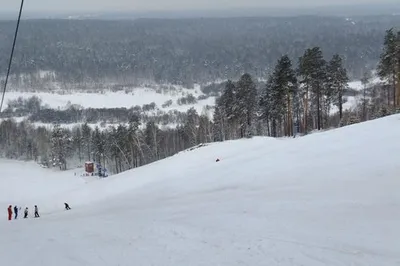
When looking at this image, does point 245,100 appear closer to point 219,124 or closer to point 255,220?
point 219,124

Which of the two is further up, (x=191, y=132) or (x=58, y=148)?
(x=191, y=132)

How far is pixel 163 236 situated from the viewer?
1505 centimetres

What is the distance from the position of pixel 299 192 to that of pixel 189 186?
29.3 ft

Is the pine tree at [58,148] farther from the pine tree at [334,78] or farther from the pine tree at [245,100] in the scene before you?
the pine tree at [334,78]

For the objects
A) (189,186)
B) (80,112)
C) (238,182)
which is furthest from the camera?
(80,112)

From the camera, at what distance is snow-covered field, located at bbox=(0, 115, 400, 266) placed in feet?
42.1

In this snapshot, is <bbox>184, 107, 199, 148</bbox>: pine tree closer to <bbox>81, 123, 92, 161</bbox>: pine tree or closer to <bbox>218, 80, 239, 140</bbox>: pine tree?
<bbox>218, 80, 239, 140</bbox>: pine tree

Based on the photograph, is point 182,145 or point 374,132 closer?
point 374,132

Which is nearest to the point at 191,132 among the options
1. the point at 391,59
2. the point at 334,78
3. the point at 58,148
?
the point at 58,148

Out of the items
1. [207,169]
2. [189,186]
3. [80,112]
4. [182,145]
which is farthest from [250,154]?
[80,112]

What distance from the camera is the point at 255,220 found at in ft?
52.5

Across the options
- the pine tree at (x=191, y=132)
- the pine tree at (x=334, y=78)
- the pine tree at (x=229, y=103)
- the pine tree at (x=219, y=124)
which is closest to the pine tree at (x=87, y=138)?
the pine tree at (x=191, y=132)

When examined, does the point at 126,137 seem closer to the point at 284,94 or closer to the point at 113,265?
the point at 284,94

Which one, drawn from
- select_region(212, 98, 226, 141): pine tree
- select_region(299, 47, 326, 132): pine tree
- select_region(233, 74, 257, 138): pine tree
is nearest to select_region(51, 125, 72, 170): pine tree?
select_region(212, 98, 226, 141): pine tree
